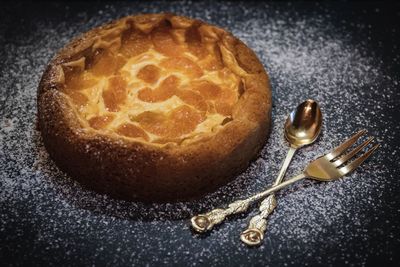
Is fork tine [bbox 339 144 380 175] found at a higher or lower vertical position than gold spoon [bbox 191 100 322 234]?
lower

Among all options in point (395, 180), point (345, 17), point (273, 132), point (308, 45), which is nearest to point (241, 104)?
point (273, 132)

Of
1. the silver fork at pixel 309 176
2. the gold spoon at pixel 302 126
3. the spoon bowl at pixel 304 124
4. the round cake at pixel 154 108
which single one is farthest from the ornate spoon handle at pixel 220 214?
the spoon bowl at pixel 304 124

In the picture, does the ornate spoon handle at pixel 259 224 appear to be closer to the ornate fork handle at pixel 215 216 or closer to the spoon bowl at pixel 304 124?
the ornate fork handle at pixel 215 216

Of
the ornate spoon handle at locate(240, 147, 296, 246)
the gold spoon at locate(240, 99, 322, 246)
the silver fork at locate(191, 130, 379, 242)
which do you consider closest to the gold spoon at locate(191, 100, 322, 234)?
the gold spoon at locate(240, 99, 322, 246)

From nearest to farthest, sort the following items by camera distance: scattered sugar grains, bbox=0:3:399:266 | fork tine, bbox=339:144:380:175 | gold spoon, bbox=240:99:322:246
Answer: scattered sugar grains, bbox=0:3:399:266 → fork tine, bbox=339:144:380:175 → gold spoon, bbox=240:99:322:246

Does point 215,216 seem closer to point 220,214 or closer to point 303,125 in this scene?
point 220,214

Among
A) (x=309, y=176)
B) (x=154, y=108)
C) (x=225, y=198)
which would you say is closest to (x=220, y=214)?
(x=225, y=198)

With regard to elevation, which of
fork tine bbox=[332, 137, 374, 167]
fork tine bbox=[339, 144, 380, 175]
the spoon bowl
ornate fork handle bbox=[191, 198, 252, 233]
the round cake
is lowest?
fork tine bbox=[339, 144, 380, 175]

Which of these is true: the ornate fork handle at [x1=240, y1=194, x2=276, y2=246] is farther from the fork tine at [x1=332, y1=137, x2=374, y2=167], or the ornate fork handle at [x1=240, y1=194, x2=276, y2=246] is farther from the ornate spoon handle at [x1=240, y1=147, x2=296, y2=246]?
the fork tine at [x1=332, y1=137, x2=374, y2=167]
